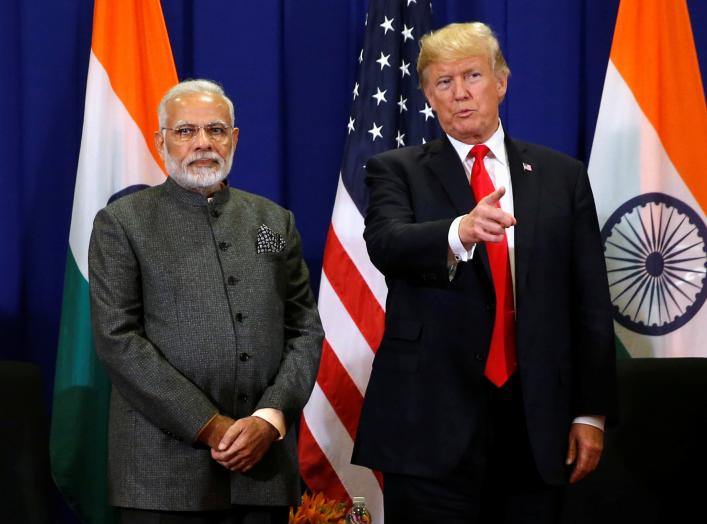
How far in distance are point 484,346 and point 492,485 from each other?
0.33 metres

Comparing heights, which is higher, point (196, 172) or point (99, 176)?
point (99, 176)

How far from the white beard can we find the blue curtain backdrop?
1.22 metres

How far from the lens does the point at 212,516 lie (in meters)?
2.45

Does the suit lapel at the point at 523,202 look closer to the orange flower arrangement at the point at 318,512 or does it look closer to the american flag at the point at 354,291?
the american flag at the point at 354,291

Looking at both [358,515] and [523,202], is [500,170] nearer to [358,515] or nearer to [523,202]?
[523,202]

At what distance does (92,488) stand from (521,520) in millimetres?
1697

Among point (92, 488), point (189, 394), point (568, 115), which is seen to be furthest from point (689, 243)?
point (92, 488)

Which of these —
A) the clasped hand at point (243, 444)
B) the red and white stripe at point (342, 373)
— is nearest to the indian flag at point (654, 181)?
the red and white stripe at point (342, 373)

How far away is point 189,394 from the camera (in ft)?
7.75

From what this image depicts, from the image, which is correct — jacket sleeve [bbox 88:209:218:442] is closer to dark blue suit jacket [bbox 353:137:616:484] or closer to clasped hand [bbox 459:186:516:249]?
dark blue suit jacket [bbox 353:137:616:484]

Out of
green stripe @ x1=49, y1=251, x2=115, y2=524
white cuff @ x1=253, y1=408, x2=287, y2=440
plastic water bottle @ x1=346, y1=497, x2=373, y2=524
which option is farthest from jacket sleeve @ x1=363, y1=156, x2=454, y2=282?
green stripe @ x1=49, y1=251, x2=115, y2=524

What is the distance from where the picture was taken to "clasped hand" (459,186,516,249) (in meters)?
2.00

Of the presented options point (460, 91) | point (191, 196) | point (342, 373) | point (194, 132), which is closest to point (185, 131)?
point (194, 132)

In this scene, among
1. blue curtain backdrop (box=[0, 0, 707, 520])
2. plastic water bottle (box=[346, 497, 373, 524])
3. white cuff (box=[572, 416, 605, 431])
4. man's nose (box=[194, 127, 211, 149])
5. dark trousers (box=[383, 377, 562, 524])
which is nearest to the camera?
dark trousers (box=[383, 377, 562, 524])
